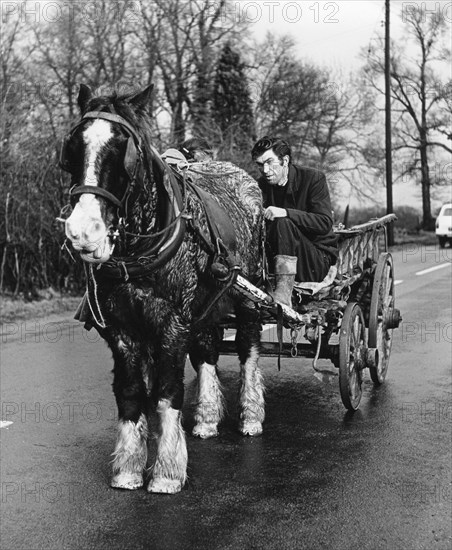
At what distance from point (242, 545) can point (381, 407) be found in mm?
2796

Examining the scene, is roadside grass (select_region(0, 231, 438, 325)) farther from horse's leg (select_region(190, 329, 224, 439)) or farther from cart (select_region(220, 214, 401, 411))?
cart (select_region(220, 214, 401, 411))

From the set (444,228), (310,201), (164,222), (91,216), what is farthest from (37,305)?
(444,228)

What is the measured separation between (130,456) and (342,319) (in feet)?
7.16

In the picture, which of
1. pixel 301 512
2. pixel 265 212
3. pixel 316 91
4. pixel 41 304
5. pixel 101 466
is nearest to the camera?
pixel 301 512

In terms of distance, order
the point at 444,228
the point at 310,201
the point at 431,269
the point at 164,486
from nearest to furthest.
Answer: the point at 164,486, the point at 310,201, the point at 431,269, the point at 444,228

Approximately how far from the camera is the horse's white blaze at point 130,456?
461cm

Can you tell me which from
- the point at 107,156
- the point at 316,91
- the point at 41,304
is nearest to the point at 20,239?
the point at 41,304

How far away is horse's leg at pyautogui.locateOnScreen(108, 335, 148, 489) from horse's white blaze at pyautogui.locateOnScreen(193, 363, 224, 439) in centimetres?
98

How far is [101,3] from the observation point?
1094 inches

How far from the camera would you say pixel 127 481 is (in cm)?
459

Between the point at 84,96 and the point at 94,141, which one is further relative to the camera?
the point at 84,96

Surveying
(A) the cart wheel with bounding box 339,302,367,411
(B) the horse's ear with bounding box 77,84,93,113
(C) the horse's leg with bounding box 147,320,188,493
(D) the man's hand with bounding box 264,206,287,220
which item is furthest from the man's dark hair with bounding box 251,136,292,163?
(B) the horse's ear with bounding box 77,84,93,113

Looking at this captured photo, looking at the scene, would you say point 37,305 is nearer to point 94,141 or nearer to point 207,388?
point 207,388

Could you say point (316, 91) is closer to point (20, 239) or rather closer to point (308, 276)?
point (20, 239)
